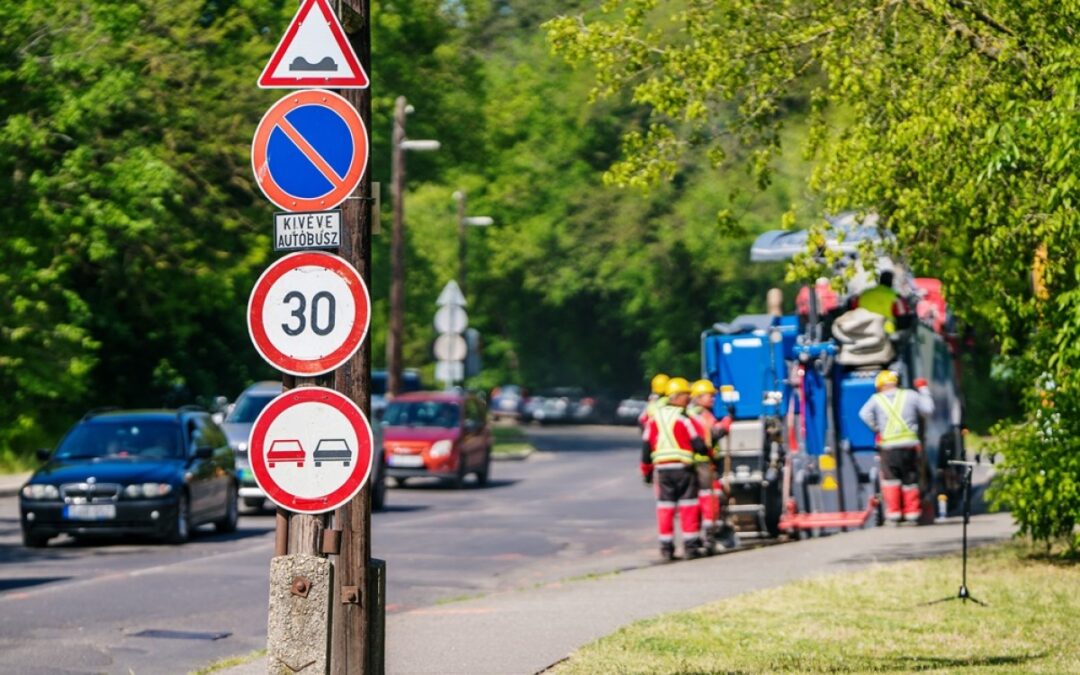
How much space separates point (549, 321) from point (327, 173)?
75042mm

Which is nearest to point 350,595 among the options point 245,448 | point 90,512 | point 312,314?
point 312,314

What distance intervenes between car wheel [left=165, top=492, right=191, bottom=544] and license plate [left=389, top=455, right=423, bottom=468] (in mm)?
13464

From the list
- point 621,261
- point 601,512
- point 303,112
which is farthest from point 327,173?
point 621,261

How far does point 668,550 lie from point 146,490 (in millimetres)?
5448

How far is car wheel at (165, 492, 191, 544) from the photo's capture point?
21734mm

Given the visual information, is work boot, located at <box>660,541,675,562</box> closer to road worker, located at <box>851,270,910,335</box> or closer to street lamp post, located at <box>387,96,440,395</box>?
road worker, located at <box>851,270,910,335</box>

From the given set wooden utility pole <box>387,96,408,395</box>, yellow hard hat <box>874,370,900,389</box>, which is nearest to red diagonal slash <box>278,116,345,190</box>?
yellow hard hat <box>874,370,900,389</box>

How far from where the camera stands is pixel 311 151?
8516mm

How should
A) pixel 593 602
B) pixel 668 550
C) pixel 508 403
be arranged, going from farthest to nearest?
pixel 508 403 → pixel 668 550 → pixel 593 602

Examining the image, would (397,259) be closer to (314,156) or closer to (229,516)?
(229,516)

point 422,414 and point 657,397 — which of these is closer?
point 657,397

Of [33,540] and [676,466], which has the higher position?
[676,466]

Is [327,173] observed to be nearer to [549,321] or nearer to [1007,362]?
[1007,362]

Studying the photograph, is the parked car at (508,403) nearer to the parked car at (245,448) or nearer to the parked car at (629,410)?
the parked car at (629,410)
